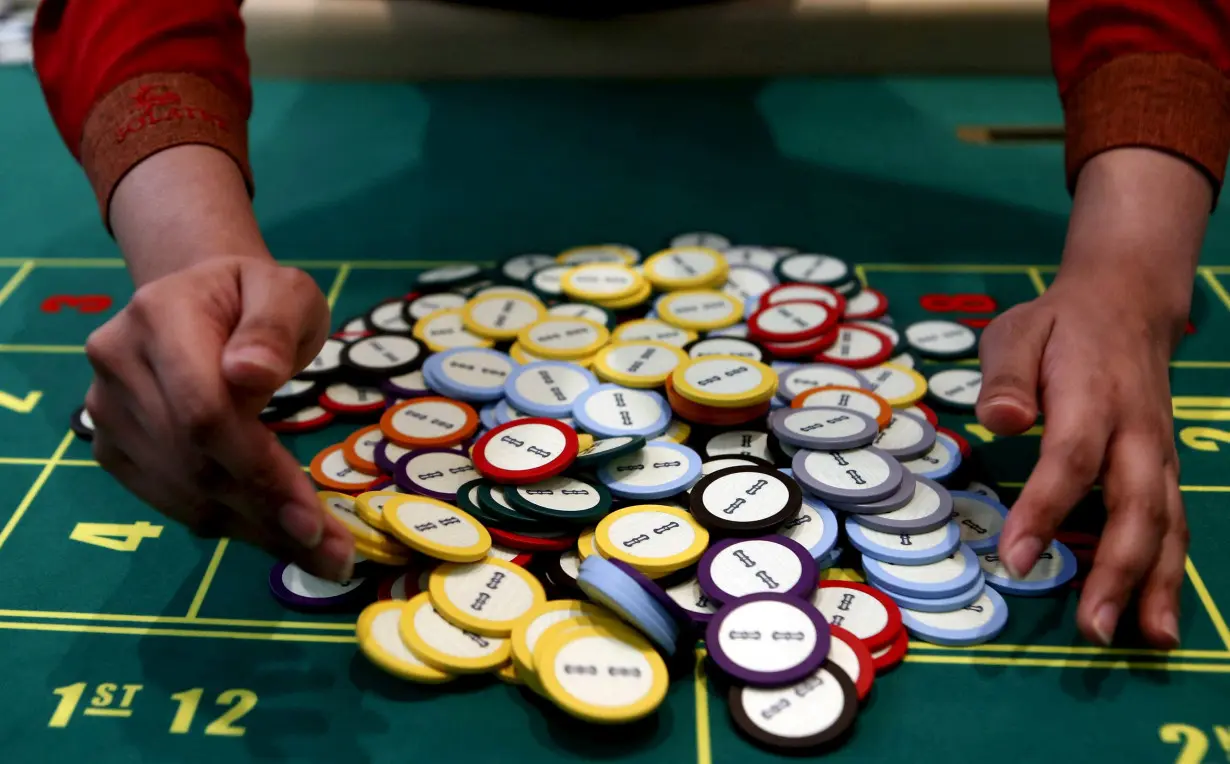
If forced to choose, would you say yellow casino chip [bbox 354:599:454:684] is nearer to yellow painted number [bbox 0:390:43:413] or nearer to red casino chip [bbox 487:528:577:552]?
red casino chip [bbox 487:528:577:552]

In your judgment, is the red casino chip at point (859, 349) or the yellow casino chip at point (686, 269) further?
the yellow casino chip at point (686, 269)

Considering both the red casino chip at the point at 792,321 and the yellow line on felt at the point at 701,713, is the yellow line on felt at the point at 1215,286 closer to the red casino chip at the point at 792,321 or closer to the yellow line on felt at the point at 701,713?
the red casino chip at the point at 792,321

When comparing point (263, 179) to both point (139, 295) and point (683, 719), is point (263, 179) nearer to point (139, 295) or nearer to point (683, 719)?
point (139, 295)

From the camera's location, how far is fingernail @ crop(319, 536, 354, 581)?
4.40 ft

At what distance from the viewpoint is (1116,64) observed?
5.93 feet

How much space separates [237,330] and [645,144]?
6.48 feet

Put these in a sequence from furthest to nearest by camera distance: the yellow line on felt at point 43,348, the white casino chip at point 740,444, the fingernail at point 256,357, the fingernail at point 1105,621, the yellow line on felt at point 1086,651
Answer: the yellow line on felt at point 43,348, the white casino chip at point 740,444, the yellow line on felt at point 1086,651, the fingernail at point 1105,621, the fingernail at point 256,357

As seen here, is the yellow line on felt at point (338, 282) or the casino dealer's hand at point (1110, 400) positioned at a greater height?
the casino dealer's hand at point (1110, 400)

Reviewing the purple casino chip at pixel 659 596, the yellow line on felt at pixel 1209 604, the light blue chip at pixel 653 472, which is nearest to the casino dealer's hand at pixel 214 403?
the purple casino chip at pixel 659 596

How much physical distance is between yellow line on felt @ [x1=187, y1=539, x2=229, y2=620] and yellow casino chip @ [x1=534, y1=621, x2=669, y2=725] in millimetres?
522

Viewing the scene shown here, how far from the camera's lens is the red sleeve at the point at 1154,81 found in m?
1.74

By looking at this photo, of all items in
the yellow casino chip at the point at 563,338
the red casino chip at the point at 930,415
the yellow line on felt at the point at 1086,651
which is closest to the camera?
the yellow line on felt at the point at 1086,651

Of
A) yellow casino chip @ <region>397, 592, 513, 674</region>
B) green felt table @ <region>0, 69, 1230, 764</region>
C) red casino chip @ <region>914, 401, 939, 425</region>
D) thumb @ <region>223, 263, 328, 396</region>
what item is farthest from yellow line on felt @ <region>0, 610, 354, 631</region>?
red casino chip @ <region>914, 401, 939, 425</region>

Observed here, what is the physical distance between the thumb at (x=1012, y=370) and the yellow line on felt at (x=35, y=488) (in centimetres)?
147
